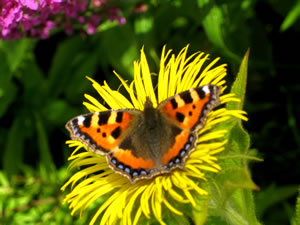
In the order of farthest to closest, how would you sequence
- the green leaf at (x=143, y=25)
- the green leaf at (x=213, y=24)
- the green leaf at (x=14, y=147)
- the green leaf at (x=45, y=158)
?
the green leaf at (x=14, y=147) → the green leaf at (x=45, y=158) → the green leaf at (x=143, y=25) → the green leaf at (x=213, y=24)


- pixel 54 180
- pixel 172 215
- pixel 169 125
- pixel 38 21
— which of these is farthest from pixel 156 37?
pixel 172 215

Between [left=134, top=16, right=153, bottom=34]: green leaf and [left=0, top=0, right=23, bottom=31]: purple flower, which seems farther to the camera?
[left=134, top=16, right=153, bottom=34]: green leaf

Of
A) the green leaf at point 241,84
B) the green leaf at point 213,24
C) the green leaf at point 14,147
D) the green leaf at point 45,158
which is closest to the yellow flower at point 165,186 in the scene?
the green leaf at point 241,84

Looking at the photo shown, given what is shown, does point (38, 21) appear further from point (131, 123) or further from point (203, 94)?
point (203, 94)

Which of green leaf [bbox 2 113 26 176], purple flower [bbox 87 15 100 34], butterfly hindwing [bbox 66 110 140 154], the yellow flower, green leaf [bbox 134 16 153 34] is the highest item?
purple flower [bbox 87 15 100 34]

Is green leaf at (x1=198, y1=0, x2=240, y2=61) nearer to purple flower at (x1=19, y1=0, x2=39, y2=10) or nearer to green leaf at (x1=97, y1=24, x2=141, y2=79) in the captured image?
green leaf at (x1=97, y1=24, x2=141, y2=79)

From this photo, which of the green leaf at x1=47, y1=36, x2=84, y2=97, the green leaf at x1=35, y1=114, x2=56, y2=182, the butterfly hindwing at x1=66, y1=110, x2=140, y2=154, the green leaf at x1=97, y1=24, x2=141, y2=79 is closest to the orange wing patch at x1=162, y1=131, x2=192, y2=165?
the butterfly hindwing at x1=66, y1=110, x2=140, y2=154

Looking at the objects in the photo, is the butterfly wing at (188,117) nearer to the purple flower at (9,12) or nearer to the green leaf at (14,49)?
the purple flower at (9,12)
